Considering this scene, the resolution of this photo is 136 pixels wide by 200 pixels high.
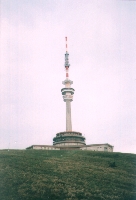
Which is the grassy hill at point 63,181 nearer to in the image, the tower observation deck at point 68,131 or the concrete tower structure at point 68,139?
the concrete tower structure at point 68,139

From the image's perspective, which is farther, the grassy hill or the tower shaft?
the tower shaft

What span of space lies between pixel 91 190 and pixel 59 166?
1247cm

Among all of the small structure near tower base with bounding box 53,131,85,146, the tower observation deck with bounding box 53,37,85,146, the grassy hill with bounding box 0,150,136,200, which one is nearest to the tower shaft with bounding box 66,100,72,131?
the tower observation deck with bounding box 53,37,85,146

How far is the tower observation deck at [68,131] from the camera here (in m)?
89.7

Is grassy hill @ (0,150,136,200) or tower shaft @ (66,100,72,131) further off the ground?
tower shaft @ (66,100,72,131)

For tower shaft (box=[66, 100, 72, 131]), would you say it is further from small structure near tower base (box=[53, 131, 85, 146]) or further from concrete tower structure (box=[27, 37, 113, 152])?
small structure near tower base (box=[53, 131, 85, 146])

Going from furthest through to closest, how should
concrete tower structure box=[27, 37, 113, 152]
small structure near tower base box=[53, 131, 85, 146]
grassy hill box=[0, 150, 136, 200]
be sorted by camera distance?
small structure near tower base box=[53, 131, 85, 146]
concrete tower structure box=[27, 37, 113, 152]
grassy hill box=[0, 150, 136, 200]

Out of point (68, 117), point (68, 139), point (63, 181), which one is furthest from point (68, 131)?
point (63, 181)

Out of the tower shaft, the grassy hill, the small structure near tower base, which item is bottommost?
the grassy hill

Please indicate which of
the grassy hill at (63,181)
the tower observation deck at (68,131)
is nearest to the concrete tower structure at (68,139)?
the tower observation deck at (68,131)

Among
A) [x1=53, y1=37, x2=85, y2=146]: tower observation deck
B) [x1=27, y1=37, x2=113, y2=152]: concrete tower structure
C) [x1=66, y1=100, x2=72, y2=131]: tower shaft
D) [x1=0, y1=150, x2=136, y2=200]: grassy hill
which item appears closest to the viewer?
[x1=0, y1=150, x2=136, y2=200]: grassy hill

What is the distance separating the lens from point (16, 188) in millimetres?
29625

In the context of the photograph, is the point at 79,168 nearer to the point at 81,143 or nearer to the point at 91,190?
the point at 91,190

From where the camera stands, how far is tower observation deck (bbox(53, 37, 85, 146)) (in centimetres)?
8969
